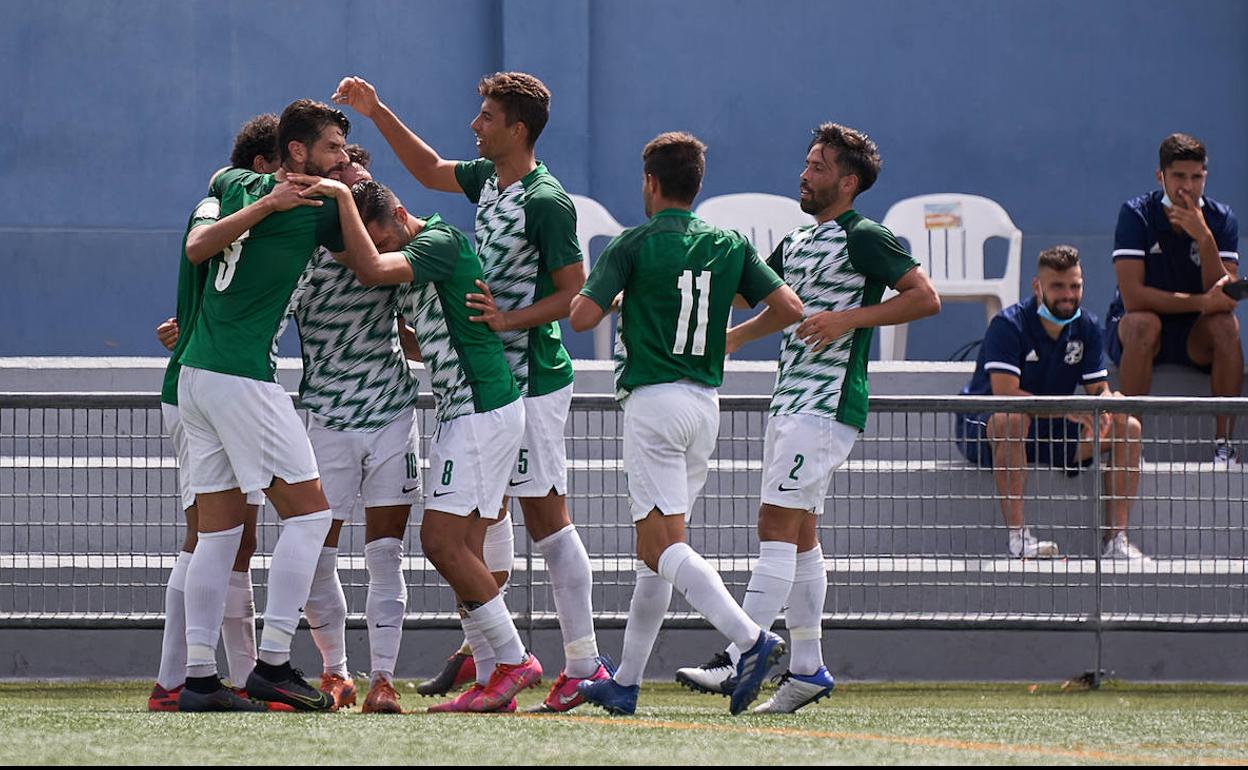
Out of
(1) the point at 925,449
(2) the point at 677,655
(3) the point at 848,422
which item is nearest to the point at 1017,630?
(1) the point at 925,449

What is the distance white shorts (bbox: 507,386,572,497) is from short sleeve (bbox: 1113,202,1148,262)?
4.13m

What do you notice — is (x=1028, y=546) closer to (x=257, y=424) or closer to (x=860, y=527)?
(x=860, y=527)

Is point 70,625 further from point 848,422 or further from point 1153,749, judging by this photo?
point 1153,749

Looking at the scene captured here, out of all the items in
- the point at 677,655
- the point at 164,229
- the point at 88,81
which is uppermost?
the point at 88,81

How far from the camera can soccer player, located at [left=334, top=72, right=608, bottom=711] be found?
6004 mm

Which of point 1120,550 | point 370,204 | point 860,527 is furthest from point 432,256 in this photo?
point 1120,550

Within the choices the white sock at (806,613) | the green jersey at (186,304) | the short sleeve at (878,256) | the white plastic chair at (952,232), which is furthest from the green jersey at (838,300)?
the white plastic chair at (952,232)

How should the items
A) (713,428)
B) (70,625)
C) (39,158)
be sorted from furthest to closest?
1. (39,158)
2. (70,625)
3. (713,428)

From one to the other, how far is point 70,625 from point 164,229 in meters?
5.13

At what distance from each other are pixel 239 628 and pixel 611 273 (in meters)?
1.71

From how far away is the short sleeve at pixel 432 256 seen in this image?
5715 millimetres

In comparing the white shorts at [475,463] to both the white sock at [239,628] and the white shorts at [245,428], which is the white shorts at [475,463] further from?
the white sock at [239,628]

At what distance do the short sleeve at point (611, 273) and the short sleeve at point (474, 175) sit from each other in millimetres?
777

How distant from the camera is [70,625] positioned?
7434mm
